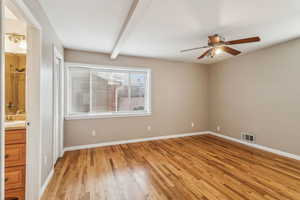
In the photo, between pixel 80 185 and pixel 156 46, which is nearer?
pixel 80 185

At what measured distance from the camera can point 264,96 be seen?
131 inches

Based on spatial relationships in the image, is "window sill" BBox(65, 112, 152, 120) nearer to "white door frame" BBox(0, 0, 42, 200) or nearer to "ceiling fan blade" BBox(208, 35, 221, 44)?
"white door frame" BBox(0, 0, 42, 200)

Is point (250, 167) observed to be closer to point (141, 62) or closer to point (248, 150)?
point (248, 150)

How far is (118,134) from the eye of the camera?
3.78 m

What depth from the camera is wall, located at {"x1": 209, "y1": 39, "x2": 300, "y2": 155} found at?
9.39 ft

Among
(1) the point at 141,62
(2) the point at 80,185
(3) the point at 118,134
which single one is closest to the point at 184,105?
(1) the point at 141,62

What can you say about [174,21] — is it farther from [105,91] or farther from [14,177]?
[14,177]

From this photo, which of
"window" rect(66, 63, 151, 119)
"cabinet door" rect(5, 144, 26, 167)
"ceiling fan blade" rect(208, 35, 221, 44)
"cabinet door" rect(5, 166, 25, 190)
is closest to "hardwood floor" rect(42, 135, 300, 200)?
"cabinet door" rect(5, 166, 25, 190)

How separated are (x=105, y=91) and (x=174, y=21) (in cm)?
255

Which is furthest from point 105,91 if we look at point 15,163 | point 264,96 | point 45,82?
point 264,96

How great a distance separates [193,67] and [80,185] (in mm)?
4434

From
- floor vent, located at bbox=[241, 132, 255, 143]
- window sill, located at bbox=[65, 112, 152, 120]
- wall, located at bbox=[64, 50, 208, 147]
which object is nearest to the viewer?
window sill, located at bbox=[65, 112, 152, 120]

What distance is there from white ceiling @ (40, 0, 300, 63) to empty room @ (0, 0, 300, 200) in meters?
0.02

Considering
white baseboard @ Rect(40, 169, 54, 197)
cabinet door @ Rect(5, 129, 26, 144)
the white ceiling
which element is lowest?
white baseboard @ Rect(40, 169, 54, 197)
